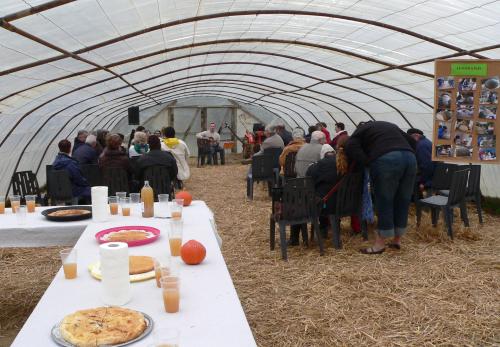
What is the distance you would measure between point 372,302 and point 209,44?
525 cm

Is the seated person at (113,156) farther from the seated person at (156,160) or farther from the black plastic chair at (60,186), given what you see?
the black plastic chair at (60,186)

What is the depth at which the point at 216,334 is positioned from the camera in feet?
5.37

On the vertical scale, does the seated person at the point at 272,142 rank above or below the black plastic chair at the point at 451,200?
above

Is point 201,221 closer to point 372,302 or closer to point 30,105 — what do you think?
point 372,302

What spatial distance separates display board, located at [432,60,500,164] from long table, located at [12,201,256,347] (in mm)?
4223

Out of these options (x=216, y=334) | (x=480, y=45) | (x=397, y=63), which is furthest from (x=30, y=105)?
(x=216, y=334)

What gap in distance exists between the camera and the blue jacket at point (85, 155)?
7023 mm

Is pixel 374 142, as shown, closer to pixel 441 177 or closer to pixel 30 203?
pixel 441 177

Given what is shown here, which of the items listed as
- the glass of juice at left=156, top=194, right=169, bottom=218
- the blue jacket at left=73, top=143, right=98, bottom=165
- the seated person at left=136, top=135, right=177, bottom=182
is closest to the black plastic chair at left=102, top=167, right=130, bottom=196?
the seated person at left=136, top=135, right=177, bottom=182

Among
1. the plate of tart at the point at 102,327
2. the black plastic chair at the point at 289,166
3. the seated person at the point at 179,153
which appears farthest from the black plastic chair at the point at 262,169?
the plate of tart at the point at 102,327

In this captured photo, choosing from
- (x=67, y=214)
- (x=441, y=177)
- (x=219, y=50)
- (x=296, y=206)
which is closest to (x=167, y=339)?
(x=67, y=214)

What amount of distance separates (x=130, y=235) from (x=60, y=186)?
3679 mm

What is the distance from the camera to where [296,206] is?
16.6 feet

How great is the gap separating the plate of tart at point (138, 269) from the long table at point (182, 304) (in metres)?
0.02
